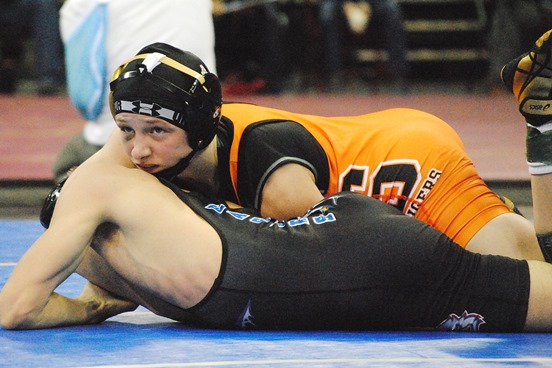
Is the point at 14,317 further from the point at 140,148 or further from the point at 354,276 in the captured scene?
the point at 354,276

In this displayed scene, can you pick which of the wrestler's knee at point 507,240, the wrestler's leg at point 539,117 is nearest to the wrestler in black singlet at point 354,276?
the wrestler's leg at point 539,117

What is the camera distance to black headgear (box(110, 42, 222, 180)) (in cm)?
329

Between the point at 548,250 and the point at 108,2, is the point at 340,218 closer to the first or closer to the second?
the point at 548,250

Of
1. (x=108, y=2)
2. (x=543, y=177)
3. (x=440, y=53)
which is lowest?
(x=440, y=53)

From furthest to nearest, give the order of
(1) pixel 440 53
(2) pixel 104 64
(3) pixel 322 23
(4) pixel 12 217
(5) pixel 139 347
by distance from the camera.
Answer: (1) pixel 440 53 < (3) pixel 322 23 < (4) pixel 12 217 < (2) pixel 104 64 < (5) pixel 139 347

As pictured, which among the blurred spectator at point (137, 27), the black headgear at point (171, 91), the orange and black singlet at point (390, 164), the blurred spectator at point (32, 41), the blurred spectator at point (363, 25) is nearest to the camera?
the black headgear at point (171, 91)

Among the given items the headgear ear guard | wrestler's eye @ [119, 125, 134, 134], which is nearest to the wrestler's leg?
the headgear ear guard

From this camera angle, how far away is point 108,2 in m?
5.30

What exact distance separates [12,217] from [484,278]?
10.1ft

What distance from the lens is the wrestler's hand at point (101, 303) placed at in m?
3.45

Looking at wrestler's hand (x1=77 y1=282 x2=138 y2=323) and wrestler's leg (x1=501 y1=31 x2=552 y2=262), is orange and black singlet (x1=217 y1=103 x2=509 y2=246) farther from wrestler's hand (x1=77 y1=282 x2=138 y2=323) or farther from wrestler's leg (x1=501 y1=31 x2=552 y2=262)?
wrestler's hand (x1=77 y1=282 x2=138 y2=323)

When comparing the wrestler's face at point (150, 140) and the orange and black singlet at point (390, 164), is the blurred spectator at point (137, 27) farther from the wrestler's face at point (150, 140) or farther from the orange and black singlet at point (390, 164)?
the wrestler's face at point (150, 140)

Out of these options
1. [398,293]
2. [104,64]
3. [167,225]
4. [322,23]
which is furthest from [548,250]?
[322,23]

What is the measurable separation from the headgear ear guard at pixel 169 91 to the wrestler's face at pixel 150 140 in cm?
2
